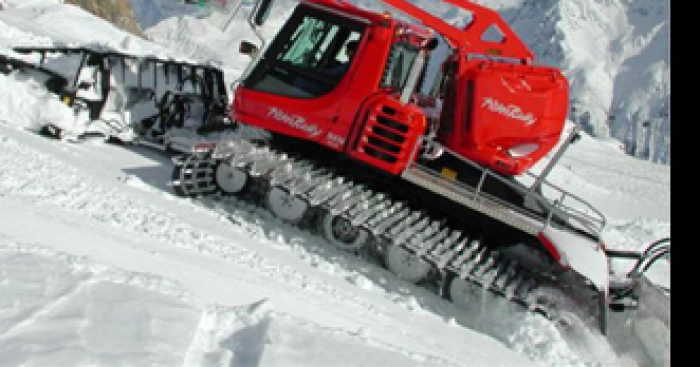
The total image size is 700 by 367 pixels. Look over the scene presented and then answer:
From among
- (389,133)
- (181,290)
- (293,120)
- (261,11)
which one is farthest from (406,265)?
(261,11)

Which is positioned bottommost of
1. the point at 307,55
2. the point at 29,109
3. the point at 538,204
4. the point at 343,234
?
the point at 343,234

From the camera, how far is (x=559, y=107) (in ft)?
23.2

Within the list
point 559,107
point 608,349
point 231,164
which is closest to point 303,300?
point 231,164

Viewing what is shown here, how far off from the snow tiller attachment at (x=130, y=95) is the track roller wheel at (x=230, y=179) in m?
1.32

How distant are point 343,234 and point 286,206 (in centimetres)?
72

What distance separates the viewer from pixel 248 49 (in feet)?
24.7

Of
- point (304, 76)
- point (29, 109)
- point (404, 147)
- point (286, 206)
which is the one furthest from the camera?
point (29, 109)

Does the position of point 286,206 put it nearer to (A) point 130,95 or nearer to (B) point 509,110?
(B) point 509,110

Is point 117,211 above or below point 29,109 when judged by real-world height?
below

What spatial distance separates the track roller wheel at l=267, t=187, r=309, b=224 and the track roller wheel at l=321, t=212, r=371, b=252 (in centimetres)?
30

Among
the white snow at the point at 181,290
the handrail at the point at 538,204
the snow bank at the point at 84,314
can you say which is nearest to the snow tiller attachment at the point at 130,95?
the white snow at the point at 181,290

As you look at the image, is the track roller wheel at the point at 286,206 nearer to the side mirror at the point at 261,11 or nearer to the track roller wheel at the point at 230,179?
the track roller wheel at the point at 230,179

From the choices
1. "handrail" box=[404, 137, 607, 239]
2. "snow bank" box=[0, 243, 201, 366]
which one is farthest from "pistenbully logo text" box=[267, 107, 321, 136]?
"snow bank" box=[0, 243, 201, 366]

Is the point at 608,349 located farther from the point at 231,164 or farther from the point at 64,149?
the point at 64,149
